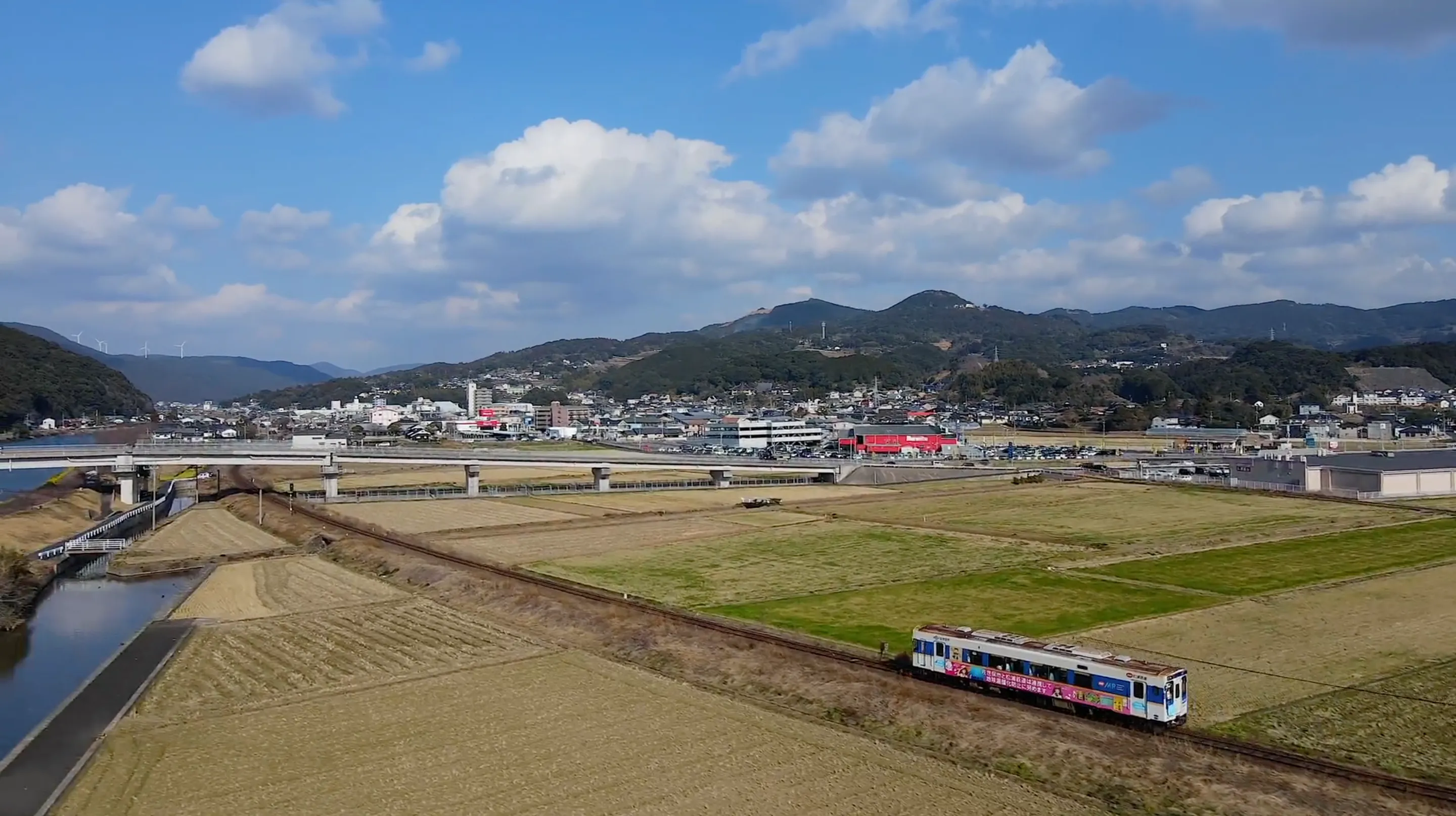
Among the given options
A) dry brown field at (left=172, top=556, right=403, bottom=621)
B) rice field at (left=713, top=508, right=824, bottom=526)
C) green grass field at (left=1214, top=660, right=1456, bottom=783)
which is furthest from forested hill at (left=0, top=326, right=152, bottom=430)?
green grass field at (left=1214, top=660, right=1456, bottom=783)

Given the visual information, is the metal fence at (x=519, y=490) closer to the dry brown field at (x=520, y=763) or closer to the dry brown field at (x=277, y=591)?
the dry brown field at (x=277, y=591)

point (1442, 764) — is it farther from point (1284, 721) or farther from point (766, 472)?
point (766, 472)

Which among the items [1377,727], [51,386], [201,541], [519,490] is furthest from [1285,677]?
[51,386]

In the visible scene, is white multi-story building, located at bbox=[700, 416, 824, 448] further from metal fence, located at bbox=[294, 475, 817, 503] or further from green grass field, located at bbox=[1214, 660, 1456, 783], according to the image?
green grass field, located at bbox=[1214, 660, 1456, 783]

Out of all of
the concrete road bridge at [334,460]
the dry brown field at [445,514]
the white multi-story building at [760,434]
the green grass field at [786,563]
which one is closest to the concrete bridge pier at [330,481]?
the concrete road bridge at [334,460]

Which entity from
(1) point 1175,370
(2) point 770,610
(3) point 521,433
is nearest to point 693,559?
(2) point 770,610
